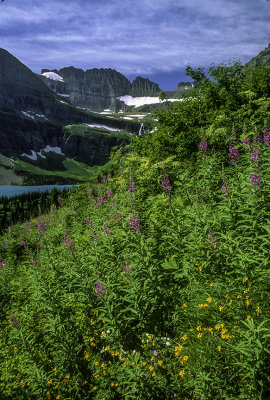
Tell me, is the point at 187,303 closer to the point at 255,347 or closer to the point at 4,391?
the point at 255,347

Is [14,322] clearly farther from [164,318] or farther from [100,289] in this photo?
[164,318]

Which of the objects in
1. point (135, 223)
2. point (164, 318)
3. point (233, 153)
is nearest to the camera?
point (164, 318)

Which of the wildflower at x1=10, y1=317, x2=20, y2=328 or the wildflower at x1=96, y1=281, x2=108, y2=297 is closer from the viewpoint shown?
the wildflower at x1=96, y1=281, x2=108, y2=297

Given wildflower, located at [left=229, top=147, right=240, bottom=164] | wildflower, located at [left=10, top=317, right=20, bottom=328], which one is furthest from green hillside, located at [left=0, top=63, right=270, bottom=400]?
wildflower, located at [left=229, top=147, right=240, bottom=164]

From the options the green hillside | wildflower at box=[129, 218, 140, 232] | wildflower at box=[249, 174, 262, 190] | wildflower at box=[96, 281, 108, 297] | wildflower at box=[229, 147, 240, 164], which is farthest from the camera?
wildflower at box=[229, 147, 240, 164]

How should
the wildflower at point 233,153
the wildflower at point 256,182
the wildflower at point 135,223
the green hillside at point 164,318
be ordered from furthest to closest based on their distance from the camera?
the wildflower at point 233,153, the wildflower at point 135,223, the wildflower at point 256,182, the green hillside at point 164,318

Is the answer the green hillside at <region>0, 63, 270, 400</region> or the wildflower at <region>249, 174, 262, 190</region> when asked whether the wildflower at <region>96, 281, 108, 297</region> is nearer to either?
the green hillside at <region>0, 63, 270, 400</region>

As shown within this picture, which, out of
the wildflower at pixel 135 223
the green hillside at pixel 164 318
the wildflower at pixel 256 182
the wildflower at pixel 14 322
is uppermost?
the wildflower at pixel 256 182

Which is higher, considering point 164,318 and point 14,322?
point 164,318

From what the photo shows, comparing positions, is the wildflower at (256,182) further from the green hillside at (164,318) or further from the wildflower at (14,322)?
the wildflower at (14,322)

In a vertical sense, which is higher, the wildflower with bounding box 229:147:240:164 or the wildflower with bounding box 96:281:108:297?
the wildflower with bounding box 229:147:240:164

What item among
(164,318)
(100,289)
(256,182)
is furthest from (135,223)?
(256,182)

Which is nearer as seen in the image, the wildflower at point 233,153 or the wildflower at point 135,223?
the wildflower at point 135,223

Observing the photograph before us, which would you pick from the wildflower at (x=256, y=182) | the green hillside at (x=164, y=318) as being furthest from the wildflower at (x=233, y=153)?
the wildflower at (x=256, y=182)
